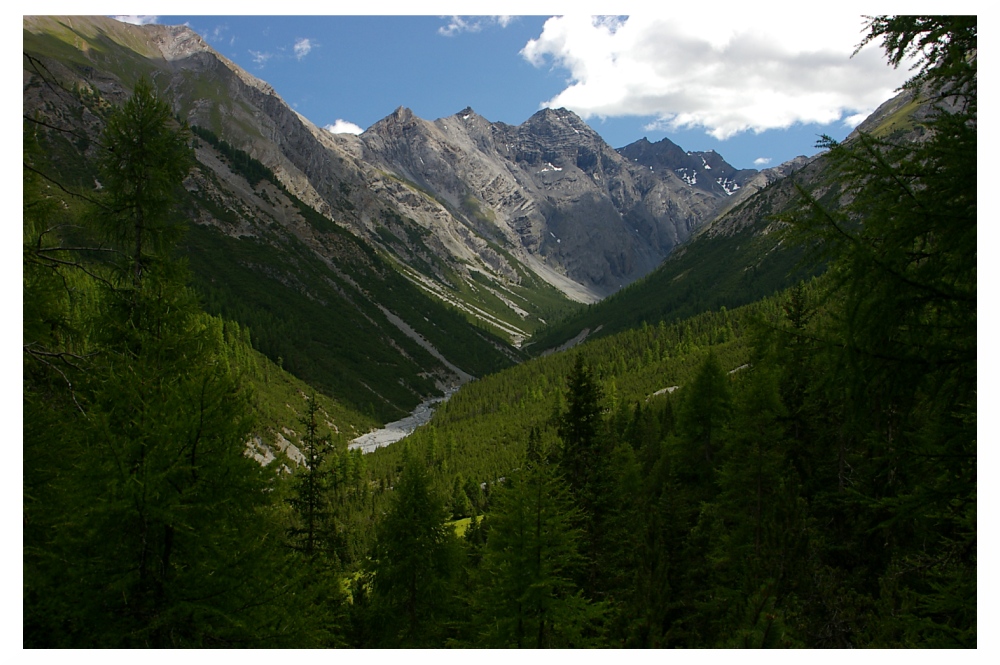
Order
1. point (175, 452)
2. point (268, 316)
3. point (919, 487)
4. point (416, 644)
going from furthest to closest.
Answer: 1. point (268, 316)
2. point (416, 644)
3. point (175, 452)
4. point (919, 487)

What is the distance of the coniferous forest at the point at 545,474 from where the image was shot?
6289 mm

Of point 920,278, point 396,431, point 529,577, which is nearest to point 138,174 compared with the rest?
point 529,577

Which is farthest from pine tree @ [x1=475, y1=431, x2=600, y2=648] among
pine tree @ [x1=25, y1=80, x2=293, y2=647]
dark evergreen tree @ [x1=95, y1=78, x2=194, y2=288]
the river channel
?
the river channel

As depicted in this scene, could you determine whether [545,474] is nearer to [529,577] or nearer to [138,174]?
[529,577]

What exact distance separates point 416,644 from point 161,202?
15662mm

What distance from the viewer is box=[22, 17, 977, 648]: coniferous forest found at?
20.6 feet

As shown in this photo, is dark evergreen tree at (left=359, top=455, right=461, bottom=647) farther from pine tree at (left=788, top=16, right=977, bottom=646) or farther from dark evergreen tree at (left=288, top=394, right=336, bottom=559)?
pine tree at (left=788, top=16, right=977, bottom=646)

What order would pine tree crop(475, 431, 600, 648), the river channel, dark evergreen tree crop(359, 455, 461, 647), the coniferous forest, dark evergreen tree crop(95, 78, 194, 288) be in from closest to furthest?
1. the coniferous forest
2. pine tree crop(475, 431, 600, 648)
3. dark evergreen tree crop(95, 78, 194, 288)
4. dark evergreen tree crop(359, 455, 461, 647)
5. the river channel

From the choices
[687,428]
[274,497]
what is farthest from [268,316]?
[274,497]

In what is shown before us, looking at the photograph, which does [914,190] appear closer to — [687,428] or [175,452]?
[175,452]

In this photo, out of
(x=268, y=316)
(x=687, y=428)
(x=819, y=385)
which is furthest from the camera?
(x=268, y=316)

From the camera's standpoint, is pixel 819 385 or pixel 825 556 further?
pixel 825 556

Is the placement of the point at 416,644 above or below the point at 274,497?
below

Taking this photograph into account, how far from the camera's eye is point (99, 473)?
7.64 metres
